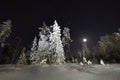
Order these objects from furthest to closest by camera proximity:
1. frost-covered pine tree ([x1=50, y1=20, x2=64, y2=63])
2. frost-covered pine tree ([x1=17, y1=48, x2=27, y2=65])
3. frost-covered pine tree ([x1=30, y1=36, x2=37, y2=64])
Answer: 1. frost-covered pine tree ([x1=17, y1=48, x2=27, y2=65])
2. frost-covered pine tree ([x1=30, y1=36, x2=37, y2=64])
3. frost-covered pine tree ([x1=50, y1=20, x2=64, y2=63])

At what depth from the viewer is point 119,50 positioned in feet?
228

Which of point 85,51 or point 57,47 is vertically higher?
point 85,51

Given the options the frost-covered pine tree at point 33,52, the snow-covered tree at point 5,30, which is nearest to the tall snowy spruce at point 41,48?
the frost-covered pine tree at point 33,52

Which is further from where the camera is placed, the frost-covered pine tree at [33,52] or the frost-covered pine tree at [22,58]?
the frost-covered pine tree at [22,58]

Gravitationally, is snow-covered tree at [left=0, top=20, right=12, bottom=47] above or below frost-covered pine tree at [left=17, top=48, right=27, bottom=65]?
above

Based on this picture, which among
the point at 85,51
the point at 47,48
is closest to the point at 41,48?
the point at 47,48

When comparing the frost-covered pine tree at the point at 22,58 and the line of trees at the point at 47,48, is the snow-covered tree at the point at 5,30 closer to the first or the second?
the line of trees at the point at 47,48

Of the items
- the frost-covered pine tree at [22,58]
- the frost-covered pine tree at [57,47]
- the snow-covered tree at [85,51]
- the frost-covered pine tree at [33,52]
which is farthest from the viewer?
the snow-covered tree at [85,51]

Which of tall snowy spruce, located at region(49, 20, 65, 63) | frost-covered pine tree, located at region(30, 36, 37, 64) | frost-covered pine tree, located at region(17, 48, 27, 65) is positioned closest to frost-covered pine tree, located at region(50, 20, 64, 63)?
tall snowy spruce, located at region(49, 20, 65, 63)

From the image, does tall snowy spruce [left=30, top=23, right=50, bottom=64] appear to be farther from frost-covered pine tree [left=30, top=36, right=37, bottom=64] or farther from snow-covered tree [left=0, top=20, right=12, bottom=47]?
snow-covered tree [left=0, top=20, right=12, bottom=47]

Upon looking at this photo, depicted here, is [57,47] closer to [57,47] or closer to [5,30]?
[57,47]

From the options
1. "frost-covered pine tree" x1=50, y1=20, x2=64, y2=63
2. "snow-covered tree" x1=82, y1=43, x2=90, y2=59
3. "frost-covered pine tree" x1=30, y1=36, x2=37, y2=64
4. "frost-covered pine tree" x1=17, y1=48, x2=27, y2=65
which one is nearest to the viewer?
"frost-covered pine tree" x1=50, y1=20, x2=64, y2=63

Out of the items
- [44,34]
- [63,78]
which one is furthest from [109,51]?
[63,78]

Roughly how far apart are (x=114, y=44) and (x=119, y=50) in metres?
8.49
